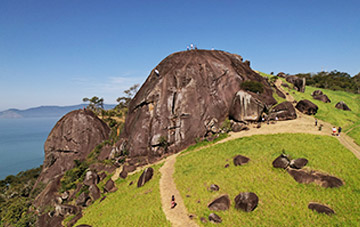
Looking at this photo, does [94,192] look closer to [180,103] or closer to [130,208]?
[130,208]

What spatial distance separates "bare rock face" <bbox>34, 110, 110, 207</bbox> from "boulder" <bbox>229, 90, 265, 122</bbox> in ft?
128

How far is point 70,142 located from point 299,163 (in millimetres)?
54811

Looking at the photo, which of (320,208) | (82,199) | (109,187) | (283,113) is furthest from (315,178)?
(82,199)

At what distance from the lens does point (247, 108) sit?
4134 centimetres

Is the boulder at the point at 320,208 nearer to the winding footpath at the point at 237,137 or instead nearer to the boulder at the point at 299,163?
the boulder at the point at 299,163

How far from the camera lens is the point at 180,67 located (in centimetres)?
4541

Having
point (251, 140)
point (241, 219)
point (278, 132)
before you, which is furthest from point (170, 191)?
point (278, 132)

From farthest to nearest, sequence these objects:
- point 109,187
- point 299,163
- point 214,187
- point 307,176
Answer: point 109,187, point 299,163, point 214,187, point 307,176

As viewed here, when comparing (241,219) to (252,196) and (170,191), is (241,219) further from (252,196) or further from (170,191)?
(170,191)

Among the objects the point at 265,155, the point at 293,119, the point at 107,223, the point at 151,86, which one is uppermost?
the point at 151,86

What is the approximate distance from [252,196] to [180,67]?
3488 cm

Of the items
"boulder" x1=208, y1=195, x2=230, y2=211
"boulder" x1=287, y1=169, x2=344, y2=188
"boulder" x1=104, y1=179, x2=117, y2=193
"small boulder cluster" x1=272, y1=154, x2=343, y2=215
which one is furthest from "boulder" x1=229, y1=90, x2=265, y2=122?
"boulder" x1=104, y1=179, x2=117, y2=193

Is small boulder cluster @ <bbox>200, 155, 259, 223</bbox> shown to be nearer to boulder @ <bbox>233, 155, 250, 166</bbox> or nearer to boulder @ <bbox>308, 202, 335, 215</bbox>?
boulder @ <bbox>308, 202, 335, 215</bbox>

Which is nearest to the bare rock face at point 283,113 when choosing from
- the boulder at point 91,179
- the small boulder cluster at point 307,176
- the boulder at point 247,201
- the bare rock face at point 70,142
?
the small boulder cluster at point 307,176
